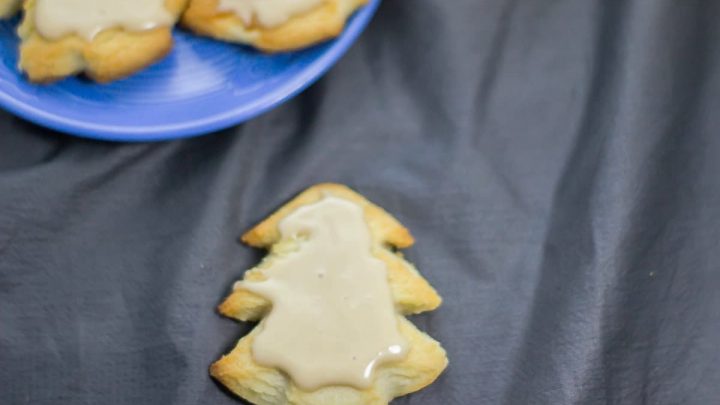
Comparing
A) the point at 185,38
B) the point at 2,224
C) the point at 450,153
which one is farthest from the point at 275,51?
the point at 2,224

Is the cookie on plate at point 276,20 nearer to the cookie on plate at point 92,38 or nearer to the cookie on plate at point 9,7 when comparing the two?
the cookie on plate at point 92,38

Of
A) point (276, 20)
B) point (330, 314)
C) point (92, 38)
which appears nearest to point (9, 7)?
point (92, 38)

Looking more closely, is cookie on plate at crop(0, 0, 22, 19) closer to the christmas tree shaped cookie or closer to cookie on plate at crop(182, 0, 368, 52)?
cookie on plate at crop(182, 0, 368, 52)

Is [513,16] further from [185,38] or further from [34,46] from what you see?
[34,46]

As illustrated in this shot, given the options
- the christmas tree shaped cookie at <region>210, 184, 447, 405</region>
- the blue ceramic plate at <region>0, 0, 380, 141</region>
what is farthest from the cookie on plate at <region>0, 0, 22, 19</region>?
the christmas tree shaped cookie at <region>210, 184, 447, 405</region>

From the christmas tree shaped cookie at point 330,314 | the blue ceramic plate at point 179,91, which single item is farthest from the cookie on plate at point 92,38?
the christmas tree shaped cookie at point 330,314

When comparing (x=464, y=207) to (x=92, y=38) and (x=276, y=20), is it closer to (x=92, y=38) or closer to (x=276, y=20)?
(x=276, y=20)

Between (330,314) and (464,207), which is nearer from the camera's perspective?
(330,314)
